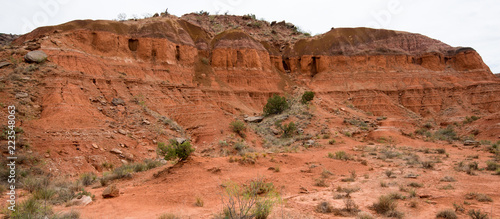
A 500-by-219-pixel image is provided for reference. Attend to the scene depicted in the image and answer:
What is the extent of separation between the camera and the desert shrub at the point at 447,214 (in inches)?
222

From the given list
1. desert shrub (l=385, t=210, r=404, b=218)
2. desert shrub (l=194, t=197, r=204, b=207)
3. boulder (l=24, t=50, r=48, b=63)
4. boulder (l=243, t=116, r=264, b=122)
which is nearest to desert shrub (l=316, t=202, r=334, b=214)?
desert shrub (l=385, t=210, r=404, b=218)

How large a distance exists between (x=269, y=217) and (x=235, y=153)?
11.3 metres

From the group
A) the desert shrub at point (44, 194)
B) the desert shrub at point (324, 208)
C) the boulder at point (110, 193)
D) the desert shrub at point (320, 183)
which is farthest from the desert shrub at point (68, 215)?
the desert shrub at point (320, 183)

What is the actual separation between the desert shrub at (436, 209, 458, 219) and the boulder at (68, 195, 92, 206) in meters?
8.76

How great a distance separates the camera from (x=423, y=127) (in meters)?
28.3

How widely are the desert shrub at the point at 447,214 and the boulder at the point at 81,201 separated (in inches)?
345

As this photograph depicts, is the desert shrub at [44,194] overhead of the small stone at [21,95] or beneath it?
beneath

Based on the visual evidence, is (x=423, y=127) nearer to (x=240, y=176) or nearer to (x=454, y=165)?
(x=454, y=165)

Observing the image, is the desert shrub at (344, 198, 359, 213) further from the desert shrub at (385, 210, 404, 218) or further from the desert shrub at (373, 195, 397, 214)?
the desert shrub at (385, 210, 404, 218)

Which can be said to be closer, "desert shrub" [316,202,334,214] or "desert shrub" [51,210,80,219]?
"desert shrub" [51,210,80,219]

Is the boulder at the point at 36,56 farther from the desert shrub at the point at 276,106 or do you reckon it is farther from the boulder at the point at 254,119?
the desert shrub at the point at 276,106

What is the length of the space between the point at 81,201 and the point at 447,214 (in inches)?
355

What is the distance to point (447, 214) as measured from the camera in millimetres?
5723

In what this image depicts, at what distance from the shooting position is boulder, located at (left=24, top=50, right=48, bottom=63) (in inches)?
728
